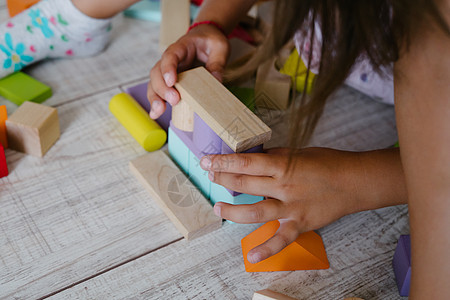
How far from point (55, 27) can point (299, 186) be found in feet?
2.00

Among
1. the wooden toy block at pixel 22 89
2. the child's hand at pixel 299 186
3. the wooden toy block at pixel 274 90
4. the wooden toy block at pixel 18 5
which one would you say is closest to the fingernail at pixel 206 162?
the child's hand at pixel 299 186

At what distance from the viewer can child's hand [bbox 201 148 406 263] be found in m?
0.61

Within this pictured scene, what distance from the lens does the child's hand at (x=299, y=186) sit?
61 centimetres

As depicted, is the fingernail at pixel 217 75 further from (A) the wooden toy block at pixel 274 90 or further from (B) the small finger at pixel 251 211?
(B) the small finger at pixel 251 211

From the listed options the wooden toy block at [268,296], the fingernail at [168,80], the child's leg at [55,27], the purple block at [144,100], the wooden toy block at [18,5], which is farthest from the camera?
the wooden toy block at [18,5]

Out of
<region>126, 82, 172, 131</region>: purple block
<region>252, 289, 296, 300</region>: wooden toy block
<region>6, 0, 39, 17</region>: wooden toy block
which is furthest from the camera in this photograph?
<region>6, 0, 39, 17</region>: wooden toy block

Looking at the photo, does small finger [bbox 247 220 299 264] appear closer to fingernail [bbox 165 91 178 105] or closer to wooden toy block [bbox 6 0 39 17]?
fingernail [bbox 165 91 178 105]

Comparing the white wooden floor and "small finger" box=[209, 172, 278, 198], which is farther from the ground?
"small finger" box=[209, 172, 278, 198]

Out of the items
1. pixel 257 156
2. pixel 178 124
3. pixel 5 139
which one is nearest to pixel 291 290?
pixel 257 156

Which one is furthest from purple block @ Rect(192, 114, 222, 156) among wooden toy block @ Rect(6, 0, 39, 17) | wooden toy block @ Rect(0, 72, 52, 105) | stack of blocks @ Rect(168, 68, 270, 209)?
wooden toy block @ Rect(6, 0, 39, 17)

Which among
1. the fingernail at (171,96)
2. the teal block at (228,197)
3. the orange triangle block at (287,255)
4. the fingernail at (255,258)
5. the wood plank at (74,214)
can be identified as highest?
the fingernail at (171,96)

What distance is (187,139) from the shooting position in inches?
27.4

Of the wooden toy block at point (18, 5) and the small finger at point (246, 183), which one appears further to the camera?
the wooden toy block at point (18, 5)

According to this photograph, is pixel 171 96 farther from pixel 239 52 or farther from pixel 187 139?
pixel 239 52
